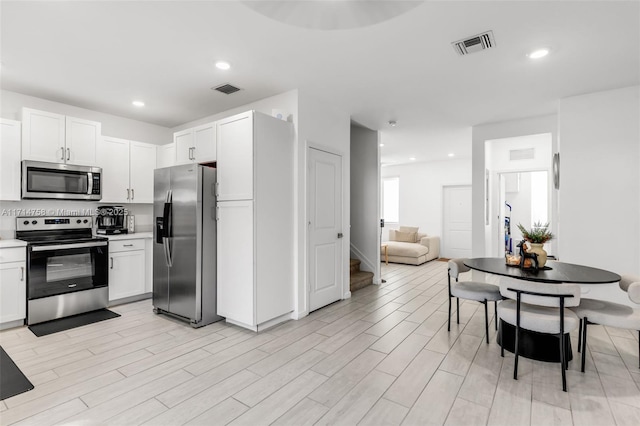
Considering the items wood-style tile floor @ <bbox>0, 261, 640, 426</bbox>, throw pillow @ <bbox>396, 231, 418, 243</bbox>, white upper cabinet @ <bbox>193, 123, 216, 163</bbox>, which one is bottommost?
wood-style tile floor @ <bbox>0, 261, 640, 426</bbox>

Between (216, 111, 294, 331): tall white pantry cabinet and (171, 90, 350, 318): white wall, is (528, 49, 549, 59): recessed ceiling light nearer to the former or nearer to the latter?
(171, 90, 350, 318): white wall

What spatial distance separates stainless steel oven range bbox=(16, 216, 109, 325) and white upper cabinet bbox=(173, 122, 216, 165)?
1.51 m

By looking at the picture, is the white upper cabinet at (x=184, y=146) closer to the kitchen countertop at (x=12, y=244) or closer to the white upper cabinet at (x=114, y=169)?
the white upper cabinet at (x=114, y=169)

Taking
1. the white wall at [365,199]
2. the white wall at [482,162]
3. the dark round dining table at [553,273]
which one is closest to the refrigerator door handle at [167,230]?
the white wall at [365,199]

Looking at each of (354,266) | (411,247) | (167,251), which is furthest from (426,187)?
(167,251)

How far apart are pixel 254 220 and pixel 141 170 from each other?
2.63 metres

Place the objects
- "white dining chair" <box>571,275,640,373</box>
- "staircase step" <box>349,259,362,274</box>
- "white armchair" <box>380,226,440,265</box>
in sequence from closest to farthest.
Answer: "white dining chair" <box>571,275,640,373</box> < "staircase step" <box>349,259,362,274</box> < "white armchair" <box>380,226,440,265</box>

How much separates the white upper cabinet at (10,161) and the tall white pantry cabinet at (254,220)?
2294 millimetres

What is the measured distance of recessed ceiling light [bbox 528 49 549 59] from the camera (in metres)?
2.88

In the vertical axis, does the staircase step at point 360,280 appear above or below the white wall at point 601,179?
below

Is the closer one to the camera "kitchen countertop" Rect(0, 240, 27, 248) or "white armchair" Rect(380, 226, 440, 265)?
"kitchen countertop" Rect(0, 240, 27, 248)

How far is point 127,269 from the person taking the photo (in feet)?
14.3

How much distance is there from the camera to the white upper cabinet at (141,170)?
4711mm

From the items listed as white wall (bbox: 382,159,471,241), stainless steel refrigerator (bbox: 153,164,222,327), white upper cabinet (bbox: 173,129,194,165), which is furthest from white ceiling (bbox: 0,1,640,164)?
white wall (bbox: 382,159,471,241)
